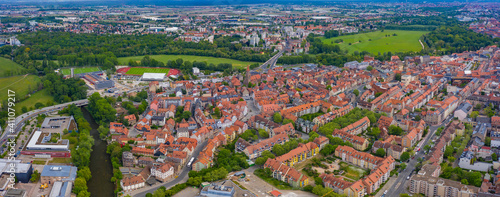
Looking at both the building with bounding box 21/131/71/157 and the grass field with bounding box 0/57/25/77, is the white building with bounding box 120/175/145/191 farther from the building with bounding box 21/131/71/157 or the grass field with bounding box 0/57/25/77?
the grass field with bounding box 0/57/25/77

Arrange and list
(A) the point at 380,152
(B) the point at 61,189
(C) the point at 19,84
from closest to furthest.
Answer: (B) the point at 61,189, (A) the point at 380,152, (C) the point at 19,84

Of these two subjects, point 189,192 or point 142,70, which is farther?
point 142,70

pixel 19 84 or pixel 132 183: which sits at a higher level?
pixel 19 84

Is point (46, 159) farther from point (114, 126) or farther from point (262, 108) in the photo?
point (262, 108)

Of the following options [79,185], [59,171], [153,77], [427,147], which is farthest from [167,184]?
[153,77]

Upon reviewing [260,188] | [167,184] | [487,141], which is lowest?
[167,184]

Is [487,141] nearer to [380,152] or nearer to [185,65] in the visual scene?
[380,152]

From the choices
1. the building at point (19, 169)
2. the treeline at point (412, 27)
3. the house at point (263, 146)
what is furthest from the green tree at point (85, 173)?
the treeline at point (412, 27)
